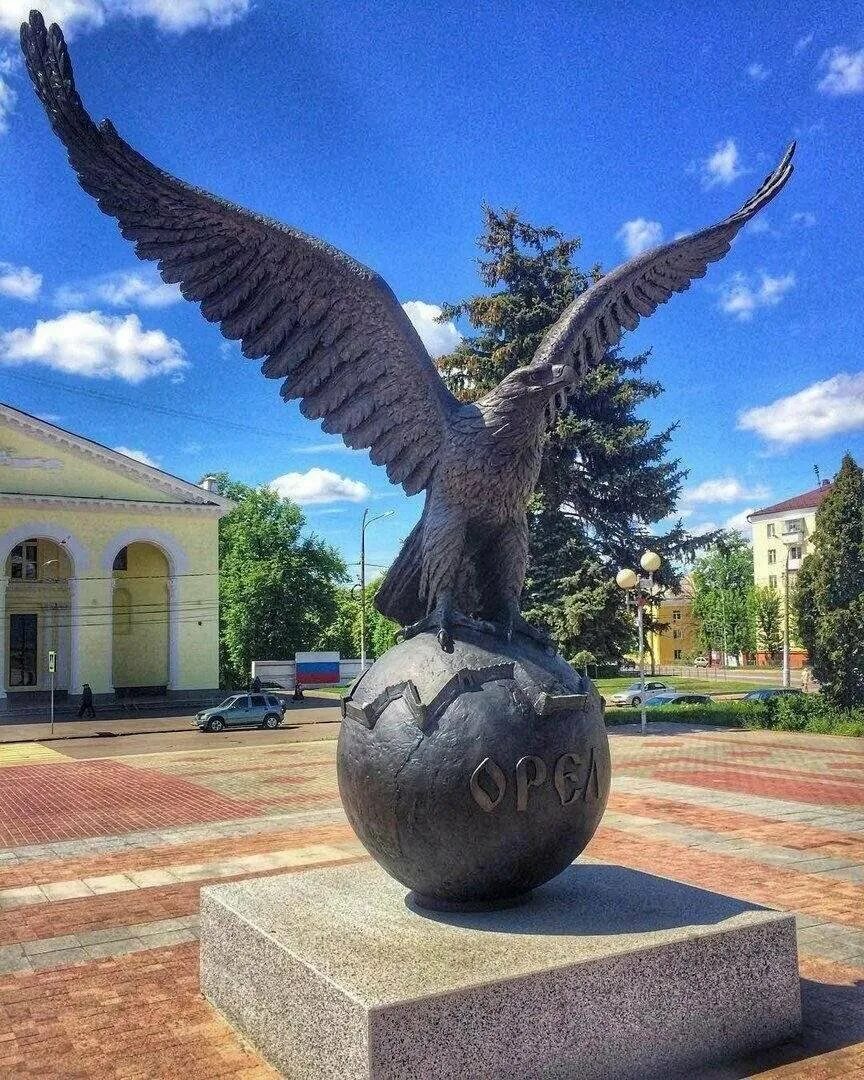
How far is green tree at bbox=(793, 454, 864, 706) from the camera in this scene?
78.1 feet

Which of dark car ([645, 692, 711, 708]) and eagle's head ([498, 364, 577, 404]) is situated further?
dark car ([645, 692, 711, 708])

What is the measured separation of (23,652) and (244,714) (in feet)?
45.6

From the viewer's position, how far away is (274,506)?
51.8 metres

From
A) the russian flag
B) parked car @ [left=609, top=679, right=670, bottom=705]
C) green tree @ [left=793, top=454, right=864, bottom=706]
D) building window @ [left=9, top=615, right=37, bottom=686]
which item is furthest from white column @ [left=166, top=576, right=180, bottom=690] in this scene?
green tree @ [left=793, top=454, right=864, bottom=706]

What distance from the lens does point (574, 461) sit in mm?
24234

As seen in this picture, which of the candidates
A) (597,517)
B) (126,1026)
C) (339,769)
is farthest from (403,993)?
(597,517)

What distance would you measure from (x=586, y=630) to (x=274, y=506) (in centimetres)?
3192

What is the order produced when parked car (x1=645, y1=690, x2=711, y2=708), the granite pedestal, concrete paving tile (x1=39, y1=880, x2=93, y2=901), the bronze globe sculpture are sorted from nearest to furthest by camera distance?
the granite pedestal → the bronze globe sculpture → concrete paving tile (x1=39, y1=880, x2=93, y2=901) → parked car (x1=645, y1=690, x2=711, y2=708)

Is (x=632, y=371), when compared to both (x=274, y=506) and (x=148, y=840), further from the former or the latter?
(x=274, y=506)

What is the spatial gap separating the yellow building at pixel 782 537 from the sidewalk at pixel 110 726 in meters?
41.9

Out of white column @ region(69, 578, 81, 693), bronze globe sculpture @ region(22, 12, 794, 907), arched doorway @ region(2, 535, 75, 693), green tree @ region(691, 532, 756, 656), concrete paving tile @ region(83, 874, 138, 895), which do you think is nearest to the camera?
bronze globe sculpture @ region(22, 12, 794, 907)

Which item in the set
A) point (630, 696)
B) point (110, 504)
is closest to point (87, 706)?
point (110, 504)

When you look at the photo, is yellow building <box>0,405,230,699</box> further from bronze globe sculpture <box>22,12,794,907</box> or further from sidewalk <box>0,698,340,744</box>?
bronze globe sculpture <box>22,12,794,907</box>

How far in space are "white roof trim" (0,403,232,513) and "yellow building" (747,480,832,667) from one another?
42518 mm
